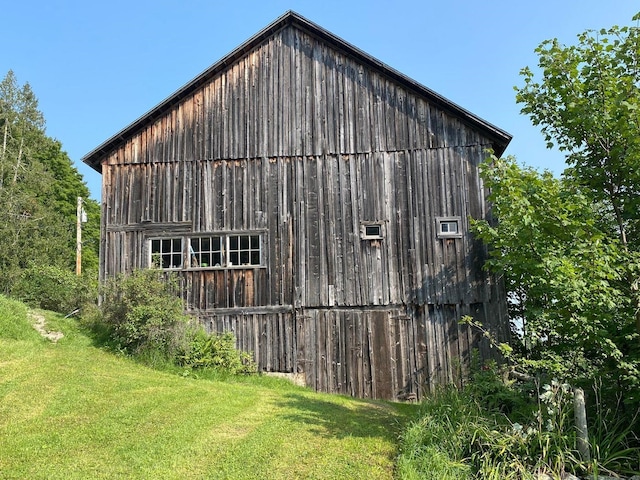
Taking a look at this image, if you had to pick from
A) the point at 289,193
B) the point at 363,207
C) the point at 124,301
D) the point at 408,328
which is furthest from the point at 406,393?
the point at 124,301

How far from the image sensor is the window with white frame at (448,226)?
13742 millimetres

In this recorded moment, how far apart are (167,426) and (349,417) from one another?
3.19 m

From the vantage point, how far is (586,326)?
7.10 meters

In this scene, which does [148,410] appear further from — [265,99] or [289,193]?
[265,99]

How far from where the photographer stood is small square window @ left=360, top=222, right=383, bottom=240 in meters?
14.0

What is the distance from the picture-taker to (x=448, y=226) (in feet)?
45.6

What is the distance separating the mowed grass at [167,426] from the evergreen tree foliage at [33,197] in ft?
63.8

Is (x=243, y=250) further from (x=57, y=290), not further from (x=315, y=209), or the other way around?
(x=57, y=290)

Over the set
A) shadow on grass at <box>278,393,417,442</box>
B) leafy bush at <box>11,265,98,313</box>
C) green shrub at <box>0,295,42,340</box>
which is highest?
leafy bush at <box>11,265,98,313</box>

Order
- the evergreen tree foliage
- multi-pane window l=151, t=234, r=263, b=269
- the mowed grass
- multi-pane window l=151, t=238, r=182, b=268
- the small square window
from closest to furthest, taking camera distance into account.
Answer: the mowed grass
the small square window
multi-pane window l=151, t=234, r=263, b=269
multi-pane window l=151, t=238, r=182, b=268
the evergreen tree foliage

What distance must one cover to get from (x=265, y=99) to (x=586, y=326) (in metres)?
11.0

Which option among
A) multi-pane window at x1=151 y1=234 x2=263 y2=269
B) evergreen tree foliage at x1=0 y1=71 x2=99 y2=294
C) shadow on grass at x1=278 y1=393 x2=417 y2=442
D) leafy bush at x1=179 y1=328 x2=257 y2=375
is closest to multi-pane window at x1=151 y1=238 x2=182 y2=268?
multi-pane window at x1=151 y1=234 x2=263 y2=269

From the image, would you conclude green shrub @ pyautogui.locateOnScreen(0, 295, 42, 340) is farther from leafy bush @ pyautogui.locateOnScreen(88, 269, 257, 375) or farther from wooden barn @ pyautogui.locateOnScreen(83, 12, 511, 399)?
wooden barn @ pyautogui.locateOnScreen(83, 12, 511, 399)

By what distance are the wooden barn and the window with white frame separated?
4 centimetres
